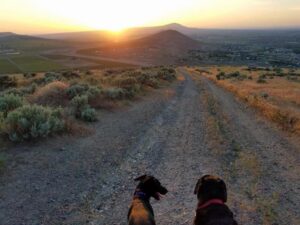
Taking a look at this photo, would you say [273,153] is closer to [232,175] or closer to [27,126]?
[232,175]

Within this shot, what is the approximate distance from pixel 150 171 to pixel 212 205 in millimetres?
4617

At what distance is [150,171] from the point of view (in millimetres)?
9898

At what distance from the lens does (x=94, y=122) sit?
1484 cm

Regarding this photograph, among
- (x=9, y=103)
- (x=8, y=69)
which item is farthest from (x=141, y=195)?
(x=8, y=69)

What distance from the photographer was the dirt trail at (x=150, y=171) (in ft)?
24.5

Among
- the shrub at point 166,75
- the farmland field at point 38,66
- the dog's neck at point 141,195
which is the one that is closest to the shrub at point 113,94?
→ the dog's neck at point 141,195

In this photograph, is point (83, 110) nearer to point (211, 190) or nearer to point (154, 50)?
point (211, 190)

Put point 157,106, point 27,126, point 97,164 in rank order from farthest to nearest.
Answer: point 157,106, point 27,126, point 97,164

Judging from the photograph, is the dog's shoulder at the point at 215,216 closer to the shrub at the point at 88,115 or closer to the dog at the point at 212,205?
the dog at the point at 212,205

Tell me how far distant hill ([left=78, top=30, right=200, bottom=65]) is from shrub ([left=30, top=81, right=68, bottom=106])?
88.0 metres

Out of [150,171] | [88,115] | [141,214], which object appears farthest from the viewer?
[88,115]

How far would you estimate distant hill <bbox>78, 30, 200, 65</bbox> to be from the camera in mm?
119188

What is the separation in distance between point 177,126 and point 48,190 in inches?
318

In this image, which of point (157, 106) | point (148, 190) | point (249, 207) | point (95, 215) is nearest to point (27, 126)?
point (95, 215)
